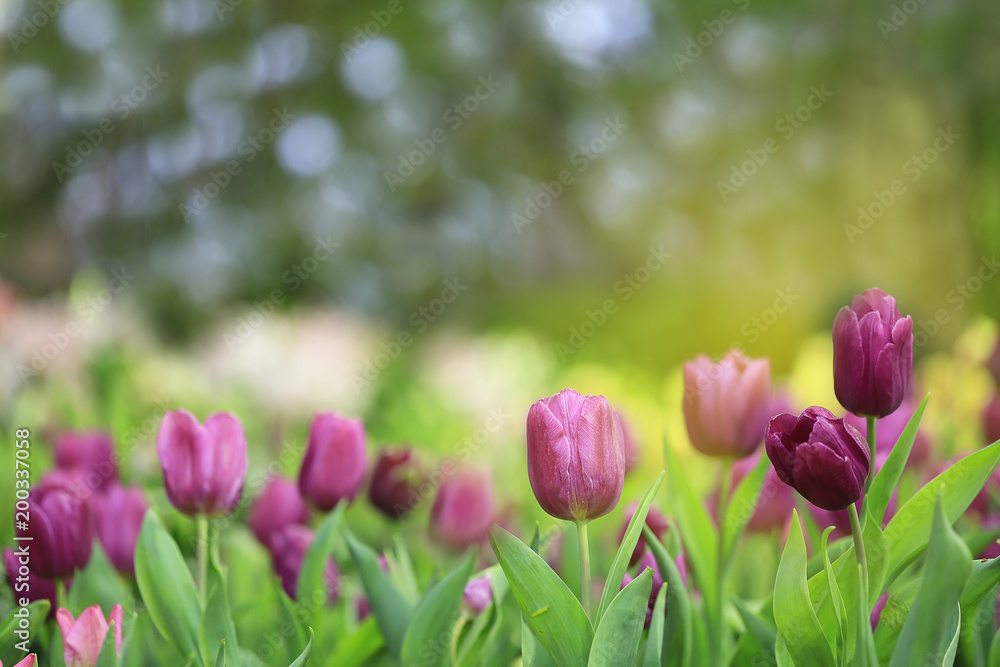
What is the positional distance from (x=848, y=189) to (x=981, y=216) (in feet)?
1.97

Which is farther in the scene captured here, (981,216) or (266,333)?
(981,216)

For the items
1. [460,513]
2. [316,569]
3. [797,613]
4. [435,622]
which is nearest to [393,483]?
[460,513]

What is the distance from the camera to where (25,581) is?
2.70ft

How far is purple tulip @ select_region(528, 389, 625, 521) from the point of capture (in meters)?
0.62

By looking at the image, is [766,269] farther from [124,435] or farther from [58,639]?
[58,639]

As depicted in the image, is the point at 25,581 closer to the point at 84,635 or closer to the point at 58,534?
the point at 58,534

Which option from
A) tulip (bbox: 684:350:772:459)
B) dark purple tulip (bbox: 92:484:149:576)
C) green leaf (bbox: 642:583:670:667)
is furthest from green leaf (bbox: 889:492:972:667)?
dark purple tulip (bbox: 92:484:149:576)

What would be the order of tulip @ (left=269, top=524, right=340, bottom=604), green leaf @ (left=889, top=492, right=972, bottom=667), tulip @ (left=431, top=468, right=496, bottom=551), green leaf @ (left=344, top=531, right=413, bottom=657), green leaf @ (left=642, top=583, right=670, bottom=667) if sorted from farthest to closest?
tulip @ (left=431, top=468, right=496, bottom=551) < tulip @ (left=269, top=524, right=340, bottom=604) < green leaf @ (left=344, top=531, right=413, bottom=657) < green leaf @ (left=642, top=583, right=670, bottom=667) < green leaf @ (left=889, top=492, right=972, bottom=667)

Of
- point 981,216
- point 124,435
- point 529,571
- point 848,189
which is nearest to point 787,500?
point 529,571

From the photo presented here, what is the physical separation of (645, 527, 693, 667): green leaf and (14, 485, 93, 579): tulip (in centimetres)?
53

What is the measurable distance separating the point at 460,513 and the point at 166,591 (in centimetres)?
39

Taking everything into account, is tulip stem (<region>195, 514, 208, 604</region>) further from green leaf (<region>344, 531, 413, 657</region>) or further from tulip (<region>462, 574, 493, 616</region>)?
tulip (<region>462, 574, 493, 616</region>)

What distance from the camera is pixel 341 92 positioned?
12.7ft

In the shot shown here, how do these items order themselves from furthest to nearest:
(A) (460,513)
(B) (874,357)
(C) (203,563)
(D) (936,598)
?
(A) (460,513)
(C) (203,563)
(B) (874,357)
(D) (936,598)
